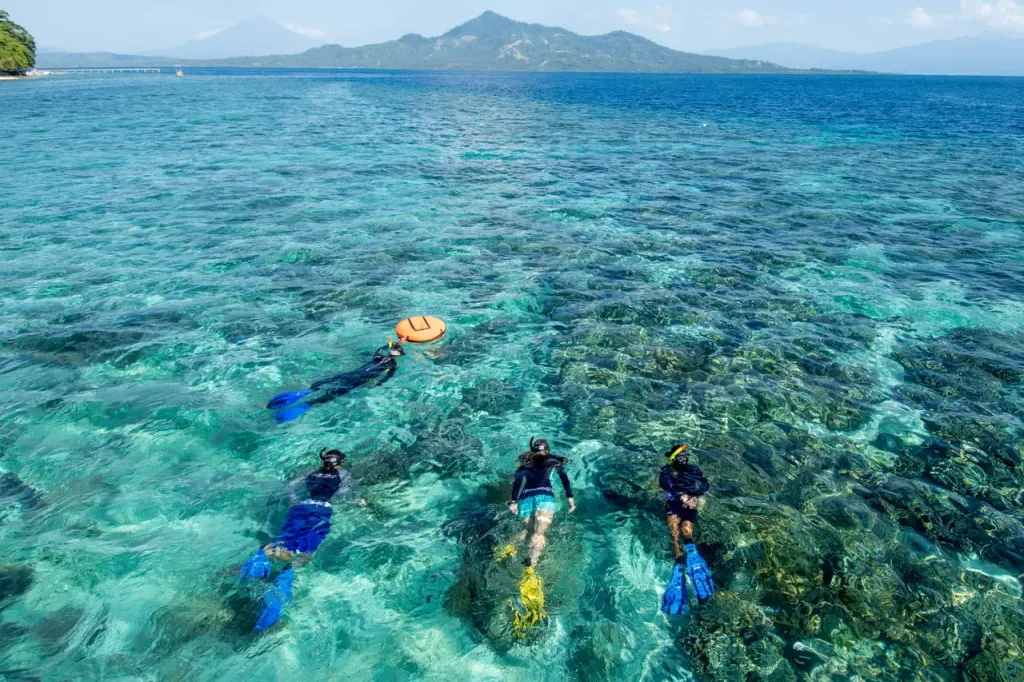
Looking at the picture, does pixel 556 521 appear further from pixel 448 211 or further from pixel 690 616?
pixel 448 211

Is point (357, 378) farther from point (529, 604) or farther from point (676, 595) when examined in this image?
point (676, 595)

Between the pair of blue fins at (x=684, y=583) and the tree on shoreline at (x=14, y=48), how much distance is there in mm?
169415

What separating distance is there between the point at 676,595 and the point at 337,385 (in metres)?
9.87

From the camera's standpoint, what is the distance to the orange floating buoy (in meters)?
16.3

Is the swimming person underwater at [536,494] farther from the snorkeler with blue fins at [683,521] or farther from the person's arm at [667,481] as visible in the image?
the snorkeler with blue fins at [683,521]

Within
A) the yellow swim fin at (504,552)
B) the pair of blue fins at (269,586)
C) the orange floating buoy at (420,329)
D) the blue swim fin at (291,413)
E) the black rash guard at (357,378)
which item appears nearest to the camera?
the pair of blue fins at (269,586)

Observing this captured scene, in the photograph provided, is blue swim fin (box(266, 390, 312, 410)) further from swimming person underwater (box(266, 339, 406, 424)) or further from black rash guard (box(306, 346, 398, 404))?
black rash guard (box(306, 346, 398, 404))

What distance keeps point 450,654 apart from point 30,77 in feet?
616

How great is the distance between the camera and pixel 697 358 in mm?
15523

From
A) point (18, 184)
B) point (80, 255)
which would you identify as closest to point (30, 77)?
point (18, 184)

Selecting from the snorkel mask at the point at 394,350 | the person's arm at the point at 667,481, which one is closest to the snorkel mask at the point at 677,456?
the person's arm at the point at 667,481

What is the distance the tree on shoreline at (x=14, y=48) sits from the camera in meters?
118

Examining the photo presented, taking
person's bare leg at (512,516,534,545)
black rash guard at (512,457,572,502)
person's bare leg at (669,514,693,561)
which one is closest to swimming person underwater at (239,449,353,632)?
black rash guard at (512,457,572,502)

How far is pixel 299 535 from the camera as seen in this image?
980 centimetres
